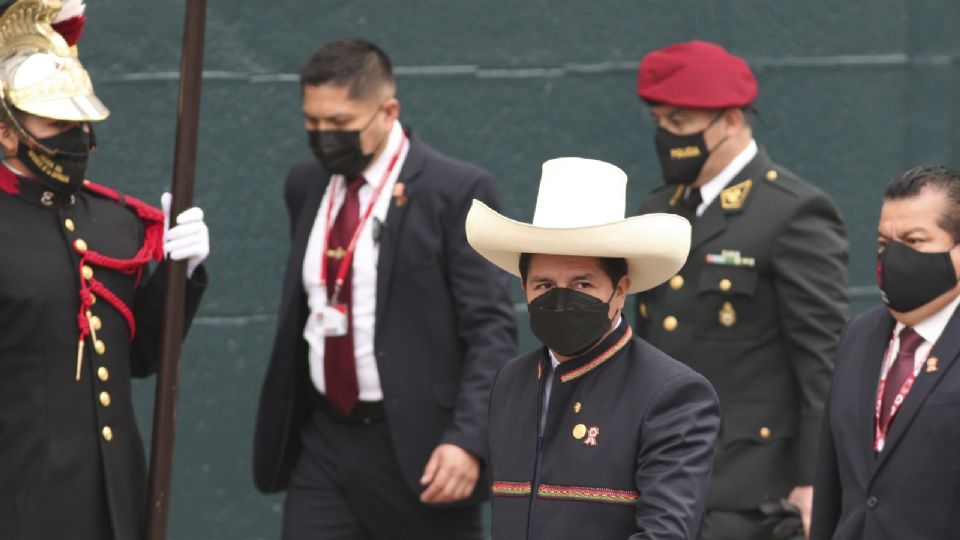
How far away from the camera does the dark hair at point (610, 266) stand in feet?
16.7

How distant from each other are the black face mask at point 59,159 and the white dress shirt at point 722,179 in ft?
7.14

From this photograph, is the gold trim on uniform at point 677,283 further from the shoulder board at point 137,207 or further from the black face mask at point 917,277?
the shoulder board at point 137,207

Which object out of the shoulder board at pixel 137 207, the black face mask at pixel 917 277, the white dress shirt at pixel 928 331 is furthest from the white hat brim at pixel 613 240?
the shoulder board at pixel 137 207

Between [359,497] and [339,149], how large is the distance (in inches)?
46.5

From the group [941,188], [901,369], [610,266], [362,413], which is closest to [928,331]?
[901,369]

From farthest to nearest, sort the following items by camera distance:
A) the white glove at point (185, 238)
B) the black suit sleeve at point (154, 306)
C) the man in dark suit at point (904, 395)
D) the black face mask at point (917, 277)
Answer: the black suit sleeve at point (154, 306) → the white glove at point (185, 238) → the black face mask at point (917, 277) → the man in dark suit at point (904, 395)

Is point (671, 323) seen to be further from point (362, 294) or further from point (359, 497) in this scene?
point (359, 497)

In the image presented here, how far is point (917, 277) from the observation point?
18.7 feet

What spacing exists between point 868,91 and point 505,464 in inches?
168

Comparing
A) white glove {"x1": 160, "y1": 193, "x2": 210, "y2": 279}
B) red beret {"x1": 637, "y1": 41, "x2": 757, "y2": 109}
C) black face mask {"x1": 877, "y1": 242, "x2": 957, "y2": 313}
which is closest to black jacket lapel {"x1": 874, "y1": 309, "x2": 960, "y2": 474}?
black face mask {"x1": 877, "y1": 242, "x2": 957, "y2": 313}

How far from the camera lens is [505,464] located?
516cm

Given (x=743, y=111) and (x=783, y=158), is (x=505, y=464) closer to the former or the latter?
(x=743, y=111)

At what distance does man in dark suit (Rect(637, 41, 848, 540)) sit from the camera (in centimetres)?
678

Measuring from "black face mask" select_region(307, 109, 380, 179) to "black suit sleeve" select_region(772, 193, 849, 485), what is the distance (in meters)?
1.44
